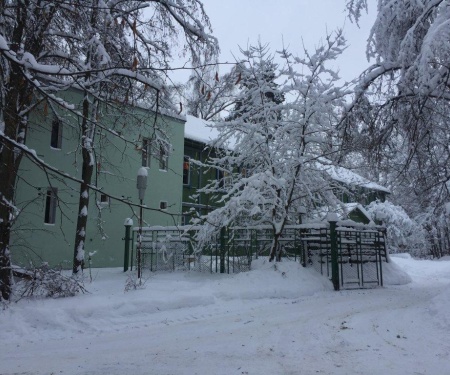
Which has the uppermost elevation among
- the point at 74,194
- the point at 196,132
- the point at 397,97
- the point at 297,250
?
the point at 196,132

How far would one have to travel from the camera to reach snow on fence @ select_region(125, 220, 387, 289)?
11.0 meters

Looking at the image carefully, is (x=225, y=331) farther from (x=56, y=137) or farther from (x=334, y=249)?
(x=56, y=137)

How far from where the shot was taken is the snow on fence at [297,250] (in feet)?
36.2

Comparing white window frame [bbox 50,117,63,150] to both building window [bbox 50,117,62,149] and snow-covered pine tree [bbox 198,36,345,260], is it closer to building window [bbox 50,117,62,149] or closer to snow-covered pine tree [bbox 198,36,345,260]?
building window [bbox 50,117,62,149]

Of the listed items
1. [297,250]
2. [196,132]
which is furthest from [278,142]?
[196,132]

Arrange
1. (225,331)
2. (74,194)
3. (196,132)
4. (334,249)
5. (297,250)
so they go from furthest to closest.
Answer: (196,132) < (74,194) < (297,250) < (334,249) < (225,331)

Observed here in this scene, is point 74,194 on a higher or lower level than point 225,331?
higher

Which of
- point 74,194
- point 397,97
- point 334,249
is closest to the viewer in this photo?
point 397,97

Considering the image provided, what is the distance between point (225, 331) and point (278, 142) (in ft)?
21.8

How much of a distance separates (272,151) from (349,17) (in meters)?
3.99

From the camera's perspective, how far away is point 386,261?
537 inches

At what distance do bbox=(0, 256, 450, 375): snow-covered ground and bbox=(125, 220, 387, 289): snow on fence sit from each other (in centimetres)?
145

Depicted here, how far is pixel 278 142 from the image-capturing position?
11.7 meters

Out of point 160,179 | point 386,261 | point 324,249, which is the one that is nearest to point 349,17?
point 324,249
